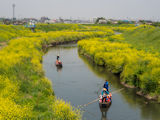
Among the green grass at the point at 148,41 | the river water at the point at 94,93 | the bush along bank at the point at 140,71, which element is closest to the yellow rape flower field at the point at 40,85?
the bush along bank at the point at 140,71

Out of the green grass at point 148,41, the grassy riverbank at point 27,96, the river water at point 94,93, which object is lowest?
the river water at point 94,93

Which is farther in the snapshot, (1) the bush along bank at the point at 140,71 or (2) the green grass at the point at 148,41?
(2) the green grass at the point at 148,41

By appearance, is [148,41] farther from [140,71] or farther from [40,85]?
[40,85]

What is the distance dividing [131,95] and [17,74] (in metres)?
18.5

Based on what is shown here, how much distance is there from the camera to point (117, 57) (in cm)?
4312

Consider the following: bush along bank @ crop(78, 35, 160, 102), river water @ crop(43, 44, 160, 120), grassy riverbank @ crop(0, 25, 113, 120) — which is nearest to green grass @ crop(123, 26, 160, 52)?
bush along bank @ crop(78, 35, 160, 102)

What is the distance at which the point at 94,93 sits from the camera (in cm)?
3359

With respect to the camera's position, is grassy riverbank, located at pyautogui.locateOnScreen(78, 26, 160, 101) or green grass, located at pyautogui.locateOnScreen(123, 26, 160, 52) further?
green grass, located at pyautogui.locateOnScreen(123, 26, 160, 52)

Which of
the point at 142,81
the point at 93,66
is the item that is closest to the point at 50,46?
the point at 93,66

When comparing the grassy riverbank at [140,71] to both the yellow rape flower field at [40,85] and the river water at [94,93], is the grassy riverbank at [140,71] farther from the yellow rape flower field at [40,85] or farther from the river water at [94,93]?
the river water at [94,93]

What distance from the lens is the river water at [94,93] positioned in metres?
26.8

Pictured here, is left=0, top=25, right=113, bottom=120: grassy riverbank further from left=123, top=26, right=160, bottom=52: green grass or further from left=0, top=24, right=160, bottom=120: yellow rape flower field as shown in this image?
left=123, top=26, right=160, bottom=52: green grass

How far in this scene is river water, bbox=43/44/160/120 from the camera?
2679cm

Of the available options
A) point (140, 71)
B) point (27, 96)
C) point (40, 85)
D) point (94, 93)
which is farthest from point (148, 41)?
point (27, 96)
